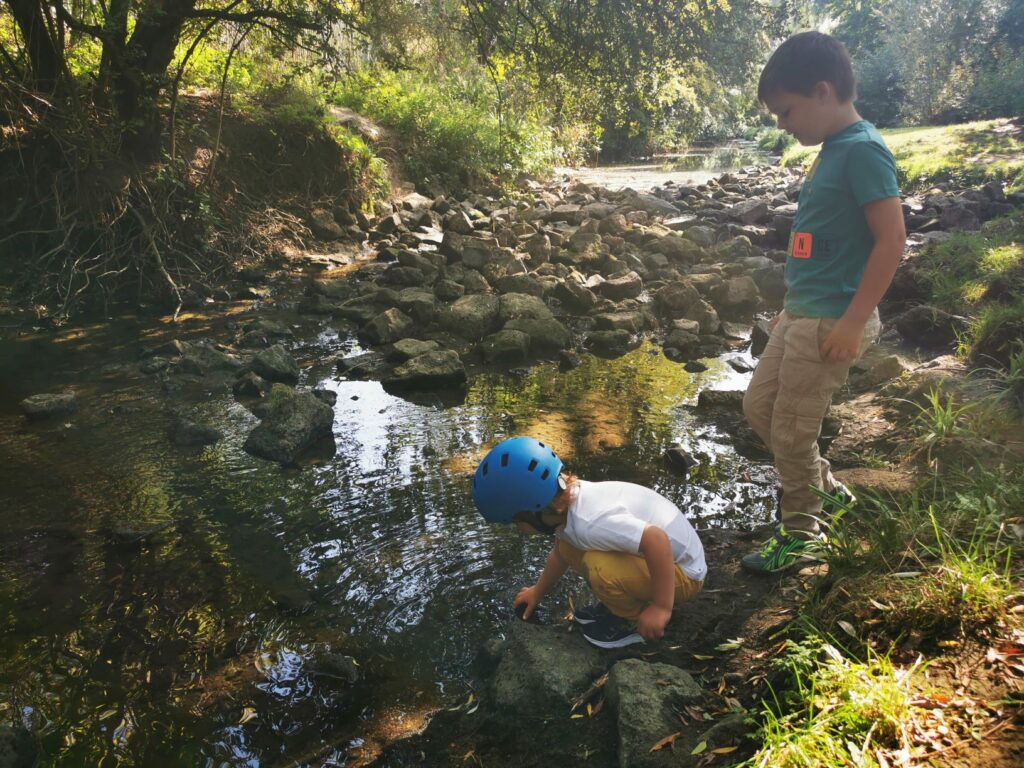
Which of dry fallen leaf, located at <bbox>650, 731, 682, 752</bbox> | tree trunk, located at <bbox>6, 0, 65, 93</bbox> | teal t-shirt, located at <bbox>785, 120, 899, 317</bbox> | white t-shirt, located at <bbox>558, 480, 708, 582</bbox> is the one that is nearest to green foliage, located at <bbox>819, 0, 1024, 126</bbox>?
tree trunk, located at <bbox>6, 0, 65, 93</bbox>

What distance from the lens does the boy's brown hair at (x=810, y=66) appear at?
9.54ft

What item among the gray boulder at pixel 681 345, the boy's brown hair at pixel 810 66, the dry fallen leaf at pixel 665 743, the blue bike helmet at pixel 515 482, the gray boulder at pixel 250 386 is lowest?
the gray boulder at pixel 681 345

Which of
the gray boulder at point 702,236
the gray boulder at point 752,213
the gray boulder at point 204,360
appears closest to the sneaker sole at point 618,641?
the gray boulder at point 204,360

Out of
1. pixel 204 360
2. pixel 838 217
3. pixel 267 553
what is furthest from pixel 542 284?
pixel 838 217

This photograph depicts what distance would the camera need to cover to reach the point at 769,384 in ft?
11.0

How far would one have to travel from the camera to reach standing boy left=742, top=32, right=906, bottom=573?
2.85 m

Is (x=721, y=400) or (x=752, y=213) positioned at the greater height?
(x=752, y=213)

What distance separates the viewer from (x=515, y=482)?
2.73m

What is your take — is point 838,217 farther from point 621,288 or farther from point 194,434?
point 621,288

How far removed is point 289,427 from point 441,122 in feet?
39.9

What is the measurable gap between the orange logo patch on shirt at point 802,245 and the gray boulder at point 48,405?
499cm

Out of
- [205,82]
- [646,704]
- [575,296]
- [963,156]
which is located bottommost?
[575,296]

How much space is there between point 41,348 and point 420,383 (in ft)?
11.9

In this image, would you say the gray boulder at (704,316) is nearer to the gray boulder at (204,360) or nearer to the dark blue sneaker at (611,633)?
the gray boulder at (204,360)
